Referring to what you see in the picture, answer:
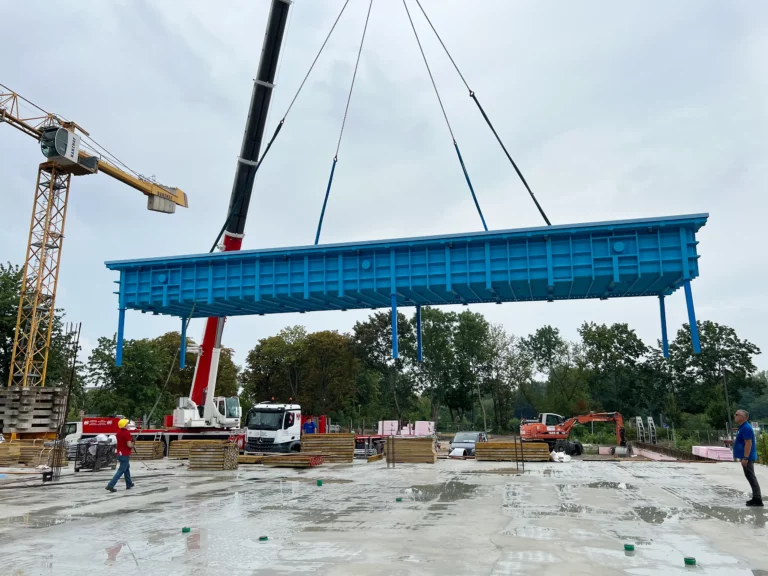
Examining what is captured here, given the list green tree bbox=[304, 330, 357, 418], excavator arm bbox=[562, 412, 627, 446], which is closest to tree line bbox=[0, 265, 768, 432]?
green tree bbox=[304, 330, 357, 418]

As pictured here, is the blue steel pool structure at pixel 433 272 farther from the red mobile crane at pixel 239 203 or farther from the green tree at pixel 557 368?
the green tree at pixel 557 368

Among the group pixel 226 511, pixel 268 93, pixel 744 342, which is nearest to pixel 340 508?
pixel 226 511

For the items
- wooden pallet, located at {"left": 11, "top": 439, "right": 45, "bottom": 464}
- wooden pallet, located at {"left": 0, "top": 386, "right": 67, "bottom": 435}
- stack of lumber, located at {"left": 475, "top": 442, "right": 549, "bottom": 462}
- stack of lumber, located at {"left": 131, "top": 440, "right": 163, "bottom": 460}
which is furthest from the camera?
wooden pallet, located at {"left": 0, "top": 386, "right": 67, "bottom": 435}

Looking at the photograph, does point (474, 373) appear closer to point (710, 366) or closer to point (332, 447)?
point (710, 366)

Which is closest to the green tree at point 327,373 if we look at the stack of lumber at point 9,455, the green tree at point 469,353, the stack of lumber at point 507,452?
the green tree at point 469,353

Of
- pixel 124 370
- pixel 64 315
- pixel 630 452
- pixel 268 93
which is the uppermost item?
pixel 268 93

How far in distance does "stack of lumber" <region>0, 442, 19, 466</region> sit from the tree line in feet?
88.9

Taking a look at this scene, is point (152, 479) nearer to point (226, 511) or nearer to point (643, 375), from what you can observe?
point (226, 511)

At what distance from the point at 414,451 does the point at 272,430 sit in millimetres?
6586

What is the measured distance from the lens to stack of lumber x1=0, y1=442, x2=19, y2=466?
2277cm

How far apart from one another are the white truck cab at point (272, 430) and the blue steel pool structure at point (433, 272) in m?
5.99

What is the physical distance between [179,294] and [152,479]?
618 cm

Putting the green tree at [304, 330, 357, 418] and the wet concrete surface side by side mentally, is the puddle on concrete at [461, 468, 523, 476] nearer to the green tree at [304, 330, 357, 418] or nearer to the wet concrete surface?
the wet concrete surface

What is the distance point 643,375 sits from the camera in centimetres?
7369
